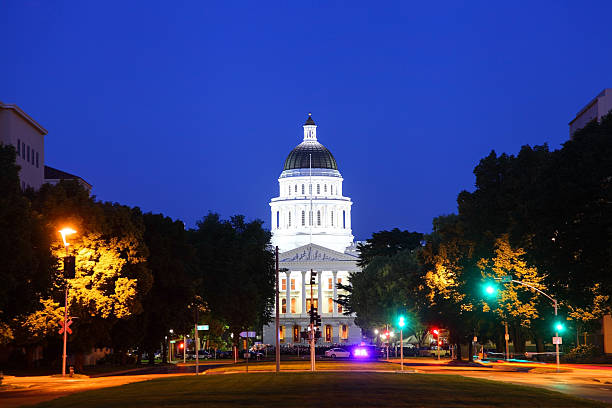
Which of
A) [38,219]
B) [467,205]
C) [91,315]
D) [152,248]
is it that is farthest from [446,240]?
[38,219]

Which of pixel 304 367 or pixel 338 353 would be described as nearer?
pixel 304 367

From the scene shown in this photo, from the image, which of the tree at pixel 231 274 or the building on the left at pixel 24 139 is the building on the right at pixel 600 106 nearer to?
the tree at pixel 231 274

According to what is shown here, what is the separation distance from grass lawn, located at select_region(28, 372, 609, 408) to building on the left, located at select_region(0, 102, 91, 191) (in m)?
49.9

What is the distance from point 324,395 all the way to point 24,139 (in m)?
67.8

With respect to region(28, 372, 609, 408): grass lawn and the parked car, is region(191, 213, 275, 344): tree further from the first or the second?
region(28, 372, 609, 408): grass lawn

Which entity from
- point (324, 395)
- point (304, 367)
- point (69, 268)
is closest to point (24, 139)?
point (304, 367)

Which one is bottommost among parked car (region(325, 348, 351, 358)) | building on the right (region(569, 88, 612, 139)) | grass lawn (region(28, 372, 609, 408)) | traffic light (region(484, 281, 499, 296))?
grass lawn (region(28, 372, 609, 408))

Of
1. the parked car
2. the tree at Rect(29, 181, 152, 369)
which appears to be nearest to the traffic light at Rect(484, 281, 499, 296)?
the tree at Rect(29, 181, 152, 369)

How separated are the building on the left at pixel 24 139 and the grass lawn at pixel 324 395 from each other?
4991 cm

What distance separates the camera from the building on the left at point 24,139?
299 feet

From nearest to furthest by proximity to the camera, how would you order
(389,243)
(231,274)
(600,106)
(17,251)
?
(17,251) → (600,106) → (231,274) → (389,243)

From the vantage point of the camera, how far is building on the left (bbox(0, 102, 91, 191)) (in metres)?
91.1

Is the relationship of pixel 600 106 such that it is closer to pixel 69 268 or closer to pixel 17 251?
pixel 69 268

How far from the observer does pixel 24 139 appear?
96.5 metres
